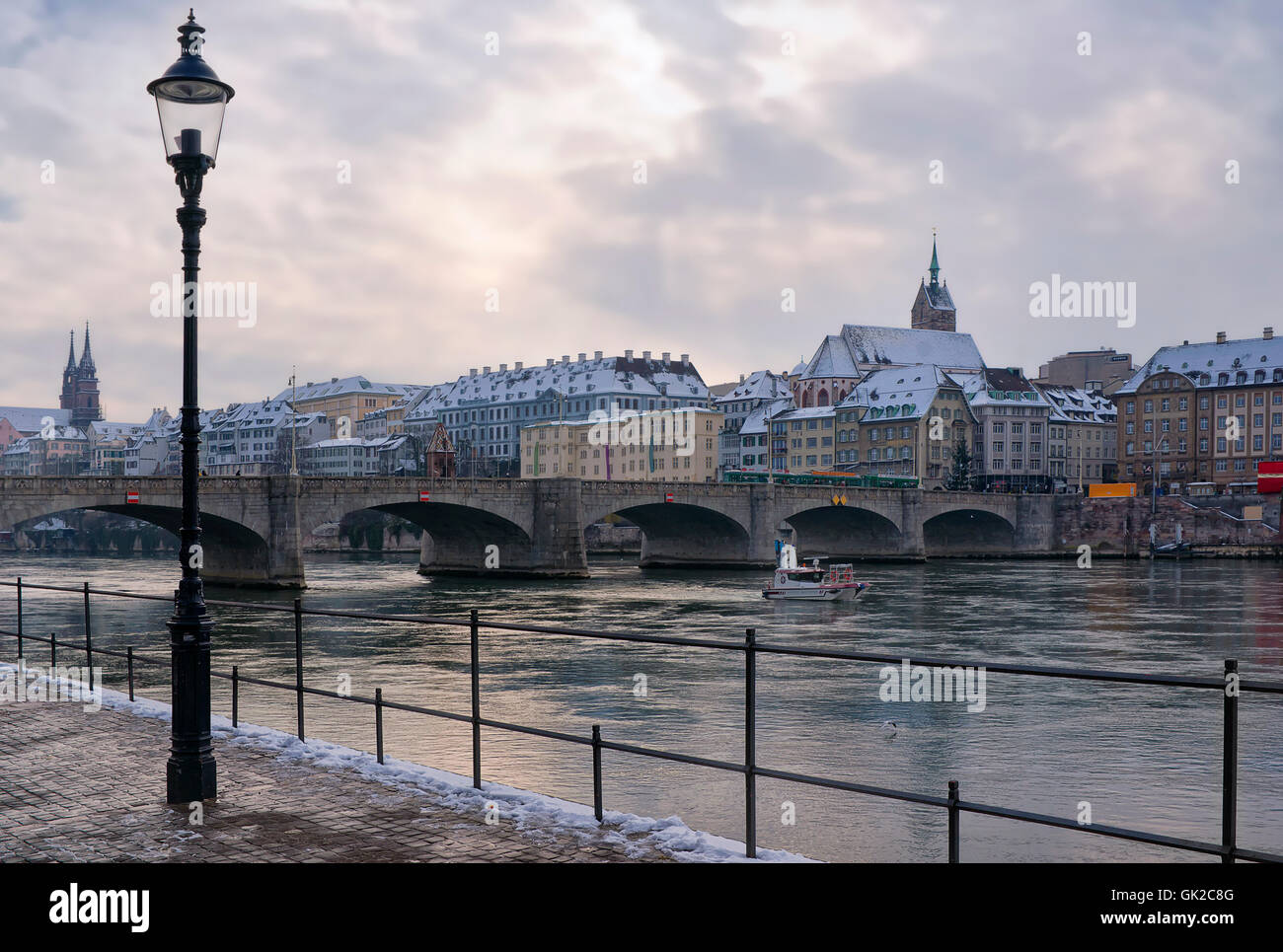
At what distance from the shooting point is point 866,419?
118 m

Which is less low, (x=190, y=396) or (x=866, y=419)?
(x=866, y=419)

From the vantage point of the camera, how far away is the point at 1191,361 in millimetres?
108438

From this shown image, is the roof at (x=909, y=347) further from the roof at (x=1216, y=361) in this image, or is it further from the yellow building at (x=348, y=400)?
the yellow building at (x=348, y=400)

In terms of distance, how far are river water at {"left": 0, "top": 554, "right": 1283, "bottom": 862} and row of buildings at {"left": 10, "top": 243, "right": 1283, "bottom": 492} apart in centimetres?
5115

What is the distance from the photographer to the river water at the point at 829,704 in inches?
525

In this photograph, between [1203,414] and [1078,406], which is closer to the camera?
[1203,414]

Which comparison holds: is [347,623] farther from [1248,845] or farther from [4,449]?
[4,449]

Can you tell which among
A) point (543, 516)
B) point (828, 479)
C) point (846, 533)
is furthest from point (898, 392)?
point (543, 516)

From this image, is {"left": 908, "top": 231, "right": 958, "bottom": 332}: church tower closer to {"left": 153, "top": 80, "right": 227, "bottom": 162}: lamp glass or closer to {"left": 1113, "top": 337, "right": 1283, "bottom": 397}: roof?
{"left": 1113, "top": 337, "right": 1283, "bottom": 397}: roof

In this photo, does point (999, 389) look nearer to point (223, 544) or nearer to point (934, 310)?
point (934, 310)

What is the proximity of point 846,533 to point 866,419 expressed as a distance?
36198 millimetres

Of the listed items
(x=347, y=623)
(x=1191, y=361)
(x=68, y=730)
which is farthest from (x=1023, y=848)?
(x=1191, y=361)
